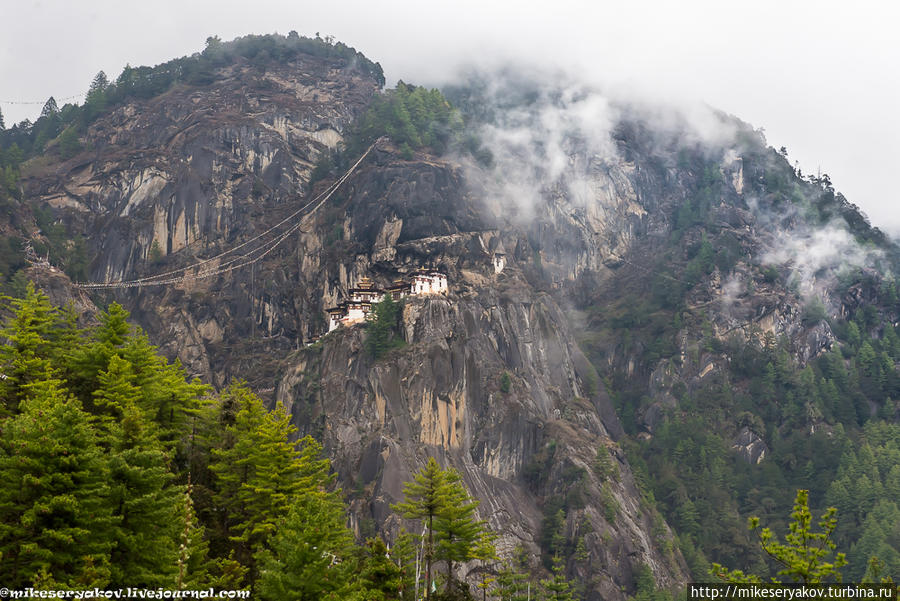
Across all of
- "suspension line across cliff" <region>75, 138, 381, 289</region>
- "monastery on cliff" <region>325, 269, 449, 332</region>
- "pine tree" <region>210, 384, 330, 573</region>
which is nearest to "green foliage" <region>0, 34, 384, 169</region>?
"suspension line across cliff" <region>75, 138, 381, 289</region>

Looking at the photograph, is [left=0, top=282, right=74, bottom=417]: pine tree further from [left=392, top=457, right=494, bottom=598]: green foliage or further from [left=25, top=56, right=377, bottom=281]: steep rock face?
[left=25, top=56, right=377, bottom=281]: steep rock face

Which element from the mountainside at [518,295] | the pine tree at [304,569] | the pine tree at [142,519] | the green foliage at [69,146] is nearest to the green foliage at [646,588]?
the mountainside at [518,295]

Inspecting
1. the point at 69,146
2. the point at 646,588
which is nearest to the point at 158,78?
the point at 69,146

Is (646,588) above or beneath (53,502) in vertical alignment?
beneath

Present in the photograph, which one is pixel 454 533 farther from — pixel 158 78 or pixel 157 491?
pixel 158 78

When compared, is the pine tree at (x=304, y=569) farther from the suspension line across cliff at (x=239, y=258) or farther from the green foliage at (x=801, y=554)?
the suspension line across cliff at (x=239, y=258)

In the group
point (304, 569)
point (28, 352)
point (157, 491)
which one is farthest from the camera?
point (28, 352)

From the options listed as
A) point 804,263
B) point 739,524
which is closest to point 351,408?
point 739,524
